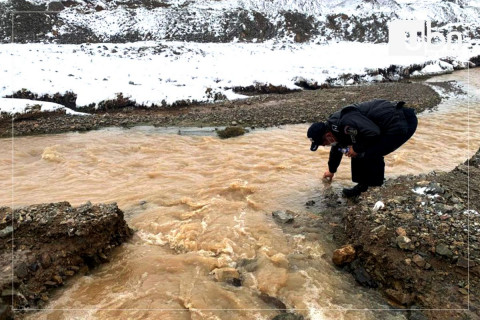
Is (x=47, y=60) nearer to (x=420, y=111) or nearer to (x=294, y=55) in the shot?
(x=294, y=55)

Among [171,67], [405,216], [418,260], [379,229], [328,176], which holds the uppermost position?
[171,67]

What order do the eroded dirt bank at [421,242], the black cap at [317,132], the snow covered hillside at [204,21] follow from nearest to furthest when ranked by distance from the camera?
the eroded dirt bank at [421,242] < the black cap at [317,132] < the snow covered hillside at [204,21]

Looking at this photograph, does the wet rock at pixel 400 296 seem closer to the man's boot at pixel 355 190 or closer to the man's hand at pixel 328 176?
the man's boot at pixel 355 190

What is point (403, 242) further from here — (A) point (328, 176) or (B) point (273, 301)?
(A) point (328, 176)

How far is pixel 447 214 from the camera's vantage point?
4988 millimetres

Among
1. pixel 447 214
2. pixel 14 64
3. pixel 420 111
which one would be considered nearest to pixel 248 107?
pixel 420 111

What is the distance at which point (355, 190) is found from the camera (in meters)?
6.73

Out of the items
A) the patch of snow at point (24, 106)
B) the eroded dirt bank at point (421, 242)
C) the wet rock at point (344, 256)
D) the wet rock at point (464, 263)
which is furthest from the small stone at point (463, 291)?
the patch of snow at point (24, 106)

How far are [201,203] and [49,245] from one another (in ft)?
9.32

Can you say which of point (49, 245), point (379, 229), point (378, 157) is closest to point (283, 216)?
point (379, 229)

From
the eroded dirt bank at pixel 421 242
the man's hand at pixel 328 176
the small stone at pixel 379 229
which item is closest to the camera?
the eroded dirt bank at pixel 421 242

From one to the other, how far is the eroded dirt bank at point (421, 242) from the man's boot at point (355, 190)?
0.40m

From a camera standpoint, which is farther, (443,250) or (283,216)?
(283,216)

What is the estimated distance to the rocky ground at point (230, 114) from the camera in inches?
500
